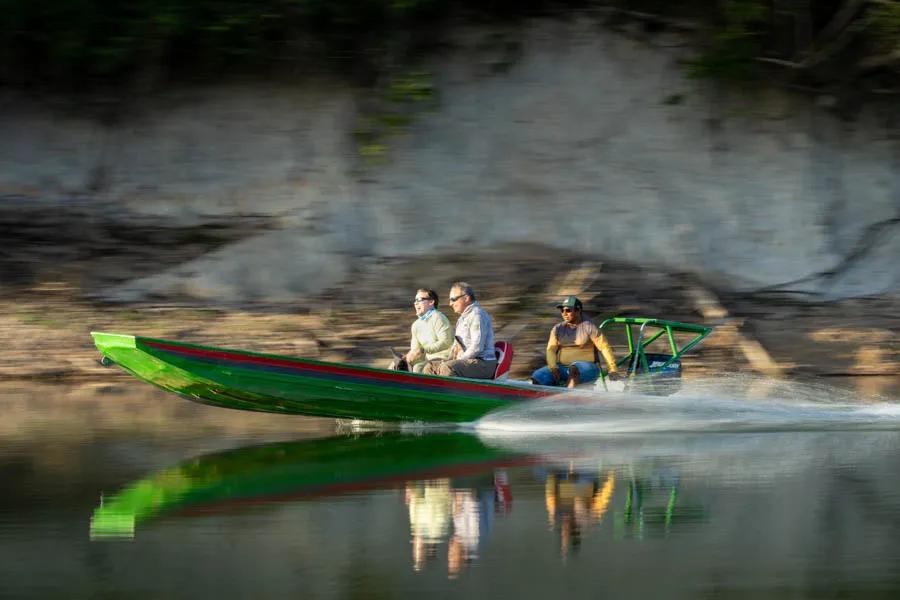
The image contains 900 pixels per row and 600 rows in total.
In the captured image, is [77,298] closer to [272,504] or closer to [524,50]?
[524,50]

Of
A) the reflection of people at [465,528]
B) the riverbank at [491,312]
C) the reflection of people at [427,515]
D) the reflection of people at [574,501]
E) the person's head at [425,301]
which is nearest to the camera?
the reflection of people at [465,528]

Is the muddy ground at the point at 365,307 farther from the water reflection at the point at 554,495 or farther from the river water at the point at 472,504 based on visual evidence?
the water reflection at the point at 554,495

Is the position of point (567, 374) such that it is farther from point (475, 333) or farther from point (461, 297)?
point (461, 297)

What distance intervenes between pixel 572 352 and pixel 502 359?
27.6 inches

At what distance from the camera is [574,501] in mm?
8039

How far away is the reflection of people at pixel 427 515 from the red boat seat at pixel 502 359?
2.61 metres

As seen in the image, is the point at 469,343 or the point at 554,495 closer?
the point at 554,495

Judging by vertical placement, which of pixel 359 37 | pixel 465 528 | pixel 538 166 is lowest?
pixel 465 528

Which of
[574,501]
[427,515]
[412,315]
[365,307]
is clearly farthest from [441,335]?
[365,307]

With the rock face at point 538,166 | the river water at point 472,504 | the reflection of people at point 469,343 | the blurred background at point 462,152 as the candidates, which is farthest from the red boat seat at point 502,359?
the rock face at point 538,166

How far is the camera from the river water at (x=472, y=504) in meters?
6.26

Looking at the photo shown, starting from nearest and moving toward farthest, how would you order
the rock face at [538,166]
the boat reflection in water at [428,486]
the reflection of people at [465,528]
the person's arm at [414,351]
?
1. the reflection of people at [465,528]
2. the boat reflection in water at [428,486]
3. the person's arm at [414,351]
4. the rock face at [538,166]

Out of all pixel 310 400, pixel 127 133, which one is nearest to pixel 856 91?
pixel 127 133

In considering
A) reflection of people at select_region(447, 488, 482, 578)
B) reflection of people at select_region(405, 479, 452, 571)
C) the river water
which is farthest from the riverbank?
reflection of people at select_region(447, 488, 482, 578)
